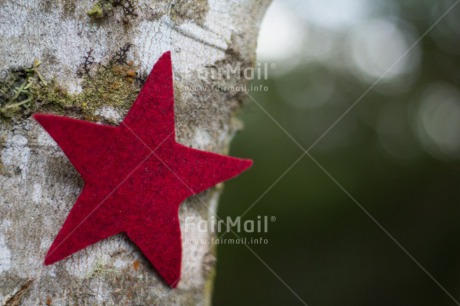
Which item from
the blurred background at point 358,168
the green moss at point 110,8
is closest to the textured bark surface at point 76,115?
the green moss at point 110,8

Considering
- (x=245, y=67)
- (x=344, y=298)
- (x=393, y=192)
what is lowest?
(x=344, y=298)

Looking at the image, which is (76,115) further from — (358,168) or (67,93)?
(358,168)

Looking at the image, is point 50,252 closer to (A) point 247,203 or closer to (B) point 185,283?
(B) point 185,283

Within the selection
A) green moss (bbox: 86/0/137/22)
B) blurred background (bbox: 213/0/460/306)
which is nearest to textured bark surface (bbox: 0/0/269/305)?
green moss (bbox: 86/0/137/22)

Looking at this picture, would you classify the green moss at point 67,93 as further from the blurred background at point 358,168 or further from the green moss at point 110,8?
the blurred background at point 358,168

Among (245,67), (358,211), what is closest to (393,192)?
(358,211)

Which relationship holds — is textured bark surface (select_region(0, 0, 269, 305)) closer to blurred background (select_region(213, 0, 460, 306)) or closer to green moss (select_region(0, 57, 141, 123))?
green moss (select_region(0, 57, 141, 123))

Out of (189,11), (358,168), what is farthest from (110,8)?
(358,168)
